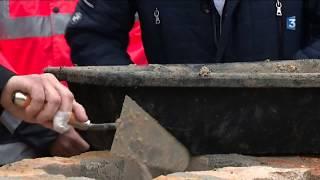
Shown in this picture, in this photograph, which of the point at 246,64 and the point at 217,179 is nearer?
the point at 217,179

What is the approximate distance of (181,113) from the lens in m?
2.03

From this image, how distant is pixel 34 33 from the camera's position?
3033 mm

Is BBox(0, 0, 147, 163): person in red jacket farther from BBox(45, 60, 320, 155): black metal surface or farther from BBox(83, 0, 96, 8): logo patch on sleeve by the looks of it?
BBox(45, 60, 320, 155): black metal surface

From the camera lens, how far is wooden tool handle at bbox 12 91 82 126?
6.33 feet

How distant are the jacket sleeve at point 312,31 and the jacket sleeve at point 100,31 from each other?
61cm

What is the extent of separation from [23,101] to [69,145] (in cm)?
61

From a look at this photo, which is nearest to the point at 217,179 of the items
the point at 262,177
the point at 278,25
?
the point at 262,177

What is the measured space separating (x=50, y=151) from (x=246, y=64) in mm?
745

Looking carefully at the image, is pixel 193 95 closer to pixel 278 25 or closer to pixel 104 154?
pixel 104 154

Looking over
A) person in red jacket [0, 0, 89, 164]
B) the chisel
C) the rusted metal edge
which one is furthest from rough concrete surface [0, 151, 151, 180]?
person in red jacket [0, 0, 89, 164]

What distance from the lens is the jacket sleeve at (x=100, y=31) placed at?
2744 millimetres

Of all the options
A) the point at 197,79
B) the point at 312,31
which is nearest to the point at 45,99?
the point at 197,79

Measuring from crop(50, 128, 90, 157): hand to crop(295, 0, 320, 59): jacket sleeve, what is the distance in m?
0.76

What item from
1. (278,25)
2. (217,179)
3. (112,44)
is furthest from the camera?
(112,44)
